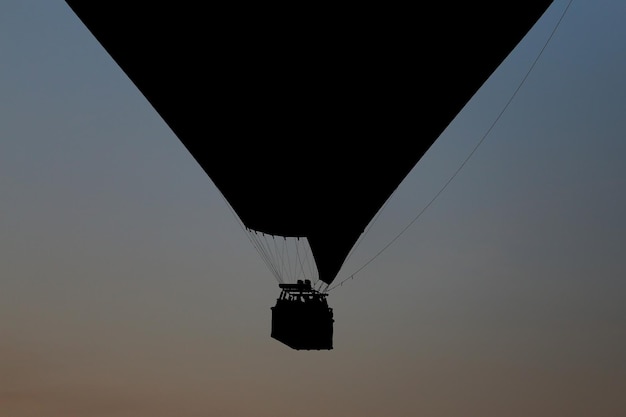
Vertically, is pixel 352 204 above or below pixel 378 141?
above

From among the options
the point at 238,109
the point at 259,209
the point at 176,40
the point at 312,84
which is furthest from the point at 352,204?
the point at 176,40

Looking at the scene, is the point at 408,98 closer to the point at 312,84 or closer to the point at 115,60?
the point at 312,84

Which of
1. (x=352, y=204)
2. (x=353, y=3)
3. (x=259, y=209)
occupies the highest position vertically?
(x=259, y=209)

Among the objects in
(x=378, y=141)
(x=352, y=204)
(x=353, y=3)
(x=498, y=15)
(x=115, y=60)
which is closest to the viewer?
(x=353, y=3)

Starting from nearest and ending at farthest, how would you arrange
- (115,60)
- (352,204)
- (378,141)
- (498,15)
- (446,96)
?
1. (498,15)
2. (115,60)
3. (446,96)
4. (378,141)
5. (352,204)

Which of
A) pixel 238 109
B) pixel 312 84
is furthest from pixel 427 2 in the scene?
pixel 238 109

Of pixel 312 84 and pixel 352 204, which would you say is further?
pixel 352 204

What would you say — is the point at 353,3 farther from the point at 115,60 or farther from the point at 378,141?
the point at 378,141
